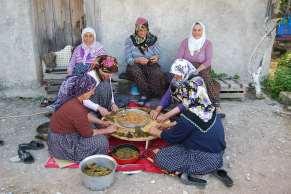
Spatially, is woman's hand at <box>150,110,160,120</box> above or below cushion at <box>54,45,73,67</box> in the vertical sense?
below

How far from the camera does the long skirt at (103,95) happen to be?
19.5ft

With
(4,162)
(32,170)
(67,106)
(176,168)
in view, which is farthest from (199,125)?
(4,162)

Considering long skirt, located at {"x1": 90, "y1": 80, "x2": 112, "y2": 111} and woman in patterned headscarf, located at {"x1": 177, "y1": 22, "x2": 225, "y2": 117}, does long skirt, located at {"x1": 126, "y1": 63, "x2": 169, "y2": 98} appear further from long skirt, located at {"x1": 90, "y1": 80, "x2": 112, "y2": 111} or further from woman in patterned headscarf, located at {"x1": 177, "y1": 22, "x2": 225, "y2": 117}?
long skirt, located at {"x1": 90, "y1": 80, "x2": 112, "y2": 111}

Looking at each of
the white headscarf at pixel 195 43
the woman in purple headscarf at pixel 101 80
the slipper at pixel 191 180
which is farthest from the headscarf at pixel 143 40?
the slipper at pixel 191 180

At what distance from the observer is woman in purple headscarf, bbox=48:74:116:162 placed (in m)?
4.64

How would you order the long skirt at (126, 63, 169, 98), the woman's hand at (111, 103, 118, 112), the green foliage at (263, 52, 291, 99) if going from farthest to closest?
the green foliage at (263, 52, 291, 99)
the long skirt at (126, 63, 169, 98)
the woman's hand at (111, 103, 118, 112)

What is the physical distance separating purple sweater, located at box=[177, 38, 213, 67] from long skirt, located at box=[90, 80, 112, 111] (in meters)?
1.52

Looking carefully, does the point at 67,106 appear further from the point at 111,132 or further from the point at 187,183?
the point at 187,183

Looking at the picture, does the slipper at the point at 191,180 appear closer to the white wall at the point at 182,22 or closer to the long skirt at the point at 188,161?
the long skirt at the point at 188,161

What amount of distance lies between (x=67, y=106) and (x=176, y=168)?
4.85 feet

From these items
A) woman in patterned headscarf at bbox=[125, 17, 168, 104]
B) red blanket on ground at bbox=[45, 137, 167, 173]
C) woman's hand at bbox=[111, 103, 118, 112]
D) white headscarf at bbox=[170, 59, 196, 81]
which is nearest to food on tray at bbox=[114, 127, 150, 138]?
red blanket on ground at bbox=[45, 137, 167, 173]

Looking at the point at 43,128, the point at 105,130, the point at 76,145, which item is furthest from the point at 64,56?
the point at 76,145

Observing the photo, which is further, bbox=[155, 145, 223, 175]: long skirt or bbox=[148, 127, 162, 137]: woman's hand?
bbox=[148, 127, 162, 137]: woman's hand

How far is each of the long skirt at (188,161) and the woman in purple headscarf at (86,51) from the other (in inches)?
94.8
